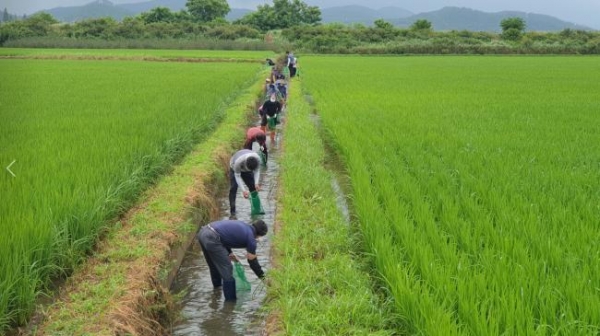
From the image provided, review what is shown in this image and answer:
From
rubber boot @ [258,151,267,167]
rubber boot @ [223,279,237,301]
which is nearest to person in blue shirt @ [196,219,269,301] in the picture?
rubber boot @ [223,279,237,301]

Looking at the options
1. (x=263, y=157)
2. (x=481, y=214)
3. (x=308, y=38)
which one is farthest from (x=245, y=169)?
(x=308, y=38)

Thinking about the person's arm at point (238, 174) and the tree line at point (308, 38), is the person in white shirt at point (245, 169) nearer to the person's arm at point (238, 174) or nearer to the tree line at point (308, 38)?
the person's arm at point (238, 174)

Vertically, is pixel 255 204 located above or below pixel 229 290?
above

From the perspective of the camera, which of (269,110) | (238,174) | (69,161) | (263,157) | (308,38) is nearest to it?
(69,161)

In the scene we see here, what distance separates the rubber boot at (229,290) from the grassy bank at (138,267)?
1.60 ft

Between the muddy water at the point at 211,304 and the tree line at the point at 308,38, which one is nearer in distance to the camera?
the muddy water at the point at 211,304

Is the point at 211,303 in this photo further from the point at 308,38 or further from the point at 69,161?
the point at 308,38

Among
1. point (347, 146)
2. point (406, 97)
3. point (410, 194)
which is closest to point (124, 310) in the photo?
point (410, 194)

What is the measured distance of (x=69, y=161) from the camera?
6094 mm

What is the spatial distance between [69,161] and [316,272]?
3.32m

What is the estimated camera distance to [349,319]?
3607mm

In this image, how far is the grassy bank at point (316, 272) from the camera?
3.58 meters

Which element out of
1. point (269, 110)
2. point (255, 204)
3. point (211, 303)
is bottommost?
point (211, 303)

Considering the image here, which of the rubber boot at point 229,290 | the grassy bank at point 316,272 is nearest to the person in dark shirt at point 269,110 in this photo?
the grassy bank at point 316,272
